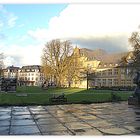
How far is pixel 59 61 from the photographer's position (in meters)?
24.7

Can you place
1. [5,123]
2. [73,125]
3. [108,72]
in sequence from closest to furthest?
[73,125], [5,123], [108,72]

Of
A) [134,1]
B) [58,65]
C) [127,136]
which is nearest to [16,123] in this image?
[127,136]

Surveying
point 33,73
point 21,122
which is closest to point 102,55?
point 33,73

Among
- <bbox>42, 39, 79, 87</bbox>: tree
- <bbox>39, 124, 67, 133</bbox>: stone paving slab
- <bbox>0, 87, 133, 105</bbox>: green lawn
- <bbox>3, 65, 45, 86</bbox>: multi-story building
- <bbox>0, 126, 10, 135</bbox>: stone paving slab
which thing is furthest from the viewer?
<bbox>3, 65, 45, 86</bbox>: multi-story building

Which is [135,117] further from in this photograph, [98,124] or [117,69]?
[117,69]

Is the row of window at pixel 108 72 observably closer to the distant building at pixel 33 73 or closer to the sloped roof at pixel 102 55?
the sloped roof at pixel 102 55

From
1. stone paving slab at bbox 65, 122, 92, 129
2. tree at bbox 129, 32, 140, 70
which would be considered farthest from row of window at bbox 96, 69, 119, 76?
stone paving slab at bbox 65, 122, 92, 129

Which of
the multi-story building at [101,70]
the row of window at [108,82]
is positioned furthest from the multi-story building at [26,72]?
the row of window at [108,82]

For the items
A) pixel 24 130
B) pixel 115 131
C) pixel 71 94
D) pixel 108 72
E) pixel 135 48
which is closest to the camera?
pixel 115 131

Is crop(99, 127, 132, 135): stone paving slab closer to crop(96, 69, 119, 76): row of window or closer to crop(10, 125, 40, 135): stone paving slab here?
crop(10, 125, 40, 135): stone paving slab

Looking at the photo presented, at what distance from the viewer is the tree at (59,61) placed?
954 inches

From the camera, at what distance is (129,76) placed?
2994 centimetres

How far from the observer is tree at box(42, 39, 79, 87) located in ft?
79.5

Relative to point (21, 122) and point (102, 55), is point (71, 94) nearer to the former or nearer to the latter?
point (102, 55)
